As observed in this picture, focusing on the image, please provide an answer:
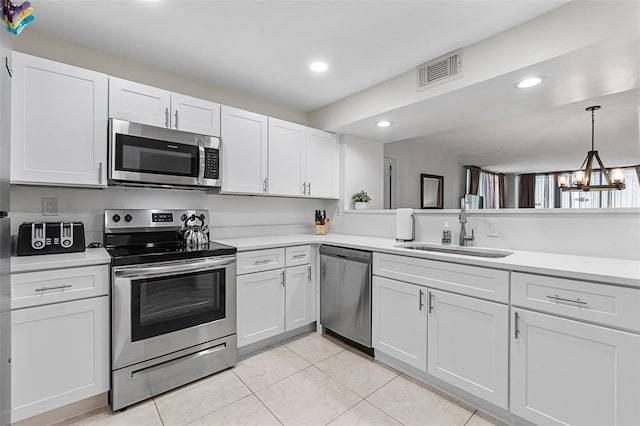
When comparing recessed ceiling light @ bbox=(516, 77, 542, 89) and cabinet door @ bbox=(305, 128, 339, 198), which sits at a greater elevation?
recessed ceiling light @ bbox=(516, 77, 542, 89)

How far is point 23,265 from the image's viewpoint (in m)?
1.49

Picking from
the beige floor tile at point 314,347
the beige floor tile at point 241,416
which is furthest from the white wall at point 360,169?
the beige floor tile at point 241,416

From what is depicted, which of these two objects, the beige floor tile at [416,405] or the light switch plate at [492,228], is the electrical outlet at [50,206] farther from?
the light switch plate at [492,228]

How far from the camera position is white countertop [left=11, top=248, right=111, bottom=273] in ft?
4.92

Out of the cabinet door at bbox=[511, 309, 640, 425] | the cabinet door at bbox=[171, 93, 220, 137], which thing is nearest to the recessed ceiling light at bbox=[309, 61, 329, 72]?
the cabinet door at bbox=[171, 93, 220, 137]

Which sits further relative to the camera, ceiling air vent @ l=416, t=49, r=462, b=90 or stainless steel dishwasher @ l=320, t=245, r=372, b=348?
stainless steel dishwasher @ l=320, t=245, r=372, b=348

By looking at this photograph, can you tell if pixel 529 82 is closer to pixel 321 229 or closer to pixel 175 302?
pixel 321 229

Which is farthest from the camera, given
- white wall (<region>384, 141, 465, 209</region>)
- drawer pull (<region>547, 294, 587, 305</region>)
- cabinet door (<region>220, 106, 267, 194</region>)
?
white wall (<region>384, 141, 465, 209</region>)

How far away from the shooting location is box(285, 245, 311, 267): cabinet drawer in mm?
2607

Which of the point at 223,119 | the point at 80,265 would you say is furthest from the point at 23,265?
the point at 223,119

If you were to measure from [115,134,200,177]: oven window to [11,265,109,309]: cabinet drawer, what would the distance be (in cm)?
73

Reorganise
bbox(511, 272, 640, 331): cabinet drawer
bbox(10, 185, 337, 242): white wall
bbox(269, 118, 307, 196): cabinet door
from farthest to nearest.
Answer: bbox(269, 118, 307, 196): cabinet door → bbox(10, 185, 337, 242): white wall → bbox(511, 272, 640, 331): cabinet drawer

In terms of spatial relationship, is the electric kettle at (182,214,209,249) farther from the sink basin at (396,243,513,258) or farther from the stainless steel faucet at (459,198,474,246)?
the stainless steel faucet at (459,198,474,246)

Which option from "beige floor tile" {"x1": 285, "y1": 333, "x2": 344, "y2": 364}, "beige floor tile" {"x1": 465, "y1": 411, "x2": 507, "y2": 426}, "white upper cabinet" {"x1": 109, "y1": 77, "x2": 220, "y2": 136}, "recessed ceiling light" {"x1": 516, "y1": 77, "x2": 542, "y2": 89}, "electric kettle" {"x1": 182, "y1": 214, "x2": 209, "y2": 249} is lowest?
"beige floor tile" {"x1": 465, "y1": 411, "x2": 507, "y2": 426}
